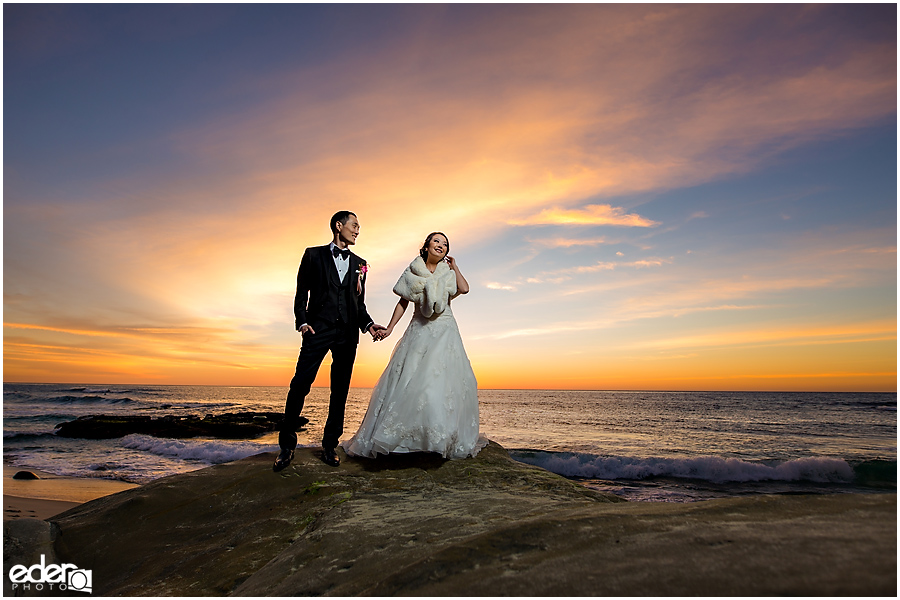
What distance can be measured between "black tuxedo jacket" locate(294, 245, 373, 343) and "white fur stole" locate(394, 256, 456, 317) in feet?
2.00

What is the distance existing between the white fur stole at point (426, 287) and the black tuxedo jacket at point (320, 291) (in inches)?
24.0

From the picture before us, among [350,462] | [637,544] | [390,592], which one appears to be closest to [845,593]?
[637,544]

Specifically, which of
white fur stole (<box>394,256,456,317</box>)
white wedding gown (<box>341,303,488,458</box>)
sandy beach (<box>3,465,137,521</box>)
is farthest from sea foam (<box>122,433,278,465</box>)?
white fur stole (<box>394,256,456,317</box>)

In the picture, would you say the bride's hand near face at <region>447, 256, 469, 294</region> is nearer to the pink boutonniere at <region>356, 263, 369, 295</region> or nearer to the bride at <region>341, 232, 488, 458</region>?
the bride at <region>341, 232, 488, 458</region>

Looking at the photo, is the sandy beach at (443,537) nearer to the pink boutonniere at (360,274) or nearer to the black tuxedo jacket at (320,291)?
the black tuxedo jacket at (320,291)

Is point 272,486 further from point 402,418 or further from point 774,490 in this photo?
point 774,490

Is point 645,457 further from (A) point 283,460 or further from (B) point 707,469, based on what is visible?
(A) point 283,460

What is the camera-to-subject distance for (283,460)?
15.1ft

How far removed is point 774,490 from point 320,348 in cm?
1274

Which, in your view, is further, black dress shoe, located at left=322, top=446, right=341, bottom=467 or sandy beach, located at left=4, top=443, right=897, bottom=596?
black dress shoe, located at left=322, top=446, right=341, bottom=467

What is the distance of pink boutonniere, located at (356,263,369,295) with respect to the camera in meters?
5.19

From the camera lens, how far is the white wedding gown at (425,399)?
4821 mm

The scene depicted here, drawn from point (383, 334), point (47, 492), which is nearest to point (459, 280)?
point (383, 334)

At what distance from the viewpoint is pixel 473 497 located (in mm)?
3342
